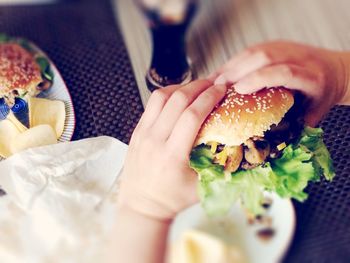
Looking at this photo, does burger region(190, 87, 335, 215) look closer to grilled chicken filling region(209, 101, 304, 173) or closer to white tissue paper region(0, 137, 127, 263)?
grilled chicken filling region(209, 101, 304, 173)

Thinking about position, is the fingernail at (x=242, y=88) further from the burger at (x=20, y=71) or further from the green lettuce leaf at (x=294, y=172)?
the burger at (x=20, y=71)

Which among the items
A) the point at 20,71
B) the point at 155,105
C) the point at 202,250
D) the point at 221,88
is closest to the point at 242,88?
the point at 221,88

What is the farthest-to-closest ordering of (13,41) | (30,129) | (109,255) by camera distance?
(13,41) < (30,129) < (109,255)

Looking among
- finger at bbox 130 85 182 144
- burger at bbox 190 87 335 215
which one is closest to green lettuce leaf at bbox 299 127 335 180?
burger at bbox 190 87 335 215

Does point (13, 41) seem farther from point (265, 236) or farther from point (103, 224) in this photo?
point (265, 236)

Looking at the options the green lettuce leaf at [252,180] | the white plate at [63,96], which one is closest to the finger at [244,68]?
the green lettuce leaf at [252,180]

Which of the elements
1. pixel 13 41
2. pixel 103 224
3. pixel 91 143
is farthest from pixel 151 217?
pixel 13 41

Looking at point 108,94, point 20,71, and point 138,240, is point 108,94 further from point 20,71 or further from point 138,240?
point 138,240
